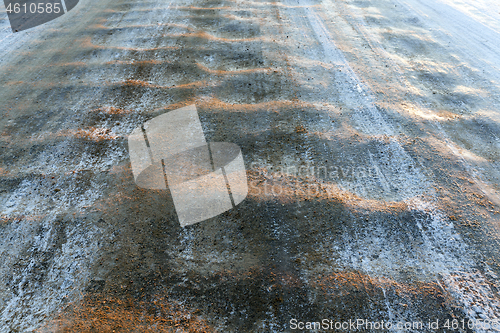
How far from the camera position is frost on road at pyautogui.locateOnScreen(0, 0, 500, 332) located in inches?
89.3

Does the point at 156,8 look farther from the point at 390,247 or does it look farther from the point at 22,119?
the point at 390,247

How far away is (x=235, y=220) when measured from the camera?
8.94ft
